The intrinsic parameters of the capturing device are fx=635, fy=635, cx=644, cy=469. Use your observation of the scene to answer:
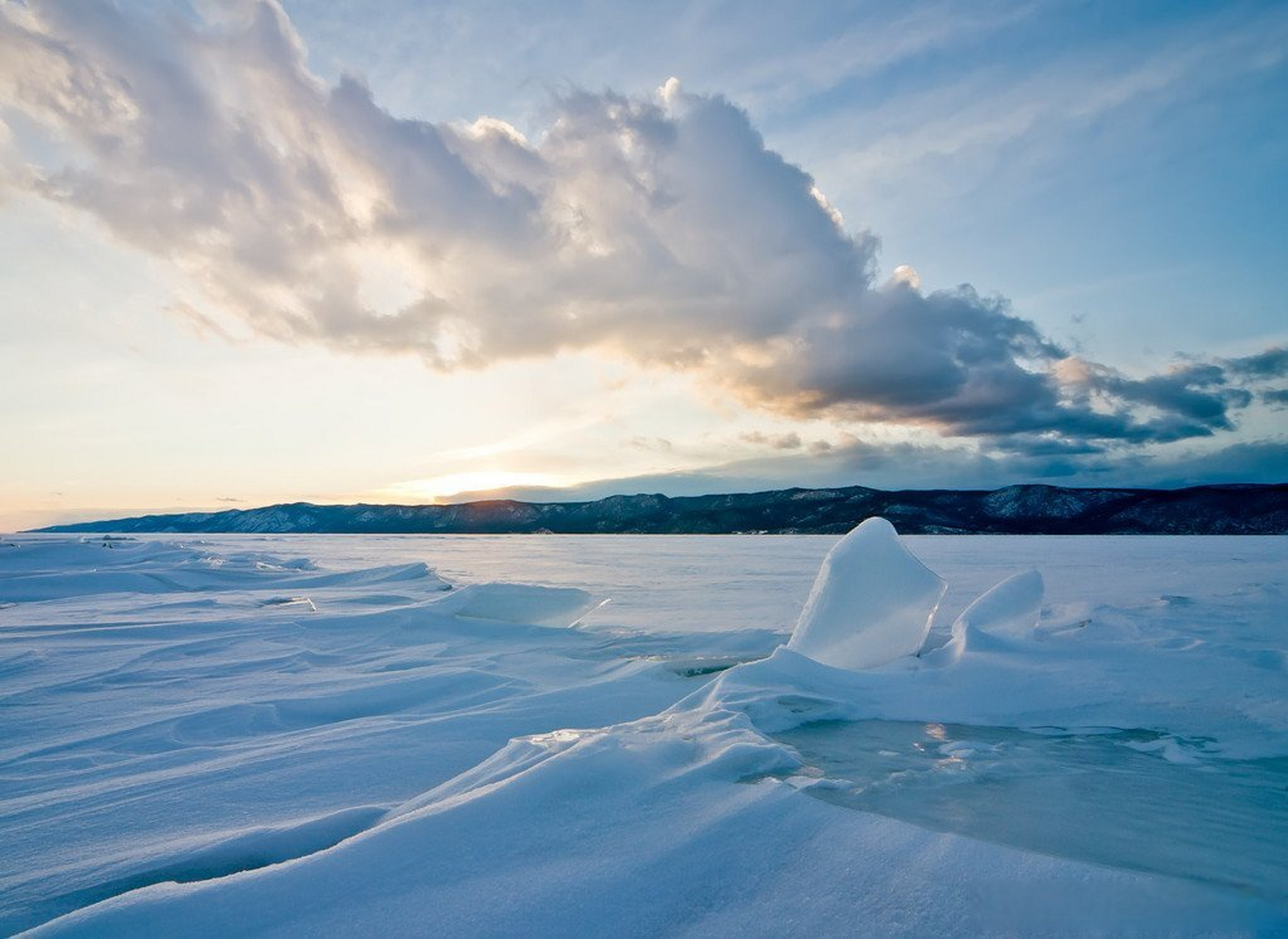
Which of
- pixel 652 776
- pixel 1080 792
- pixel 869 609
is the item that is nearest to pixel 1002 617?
pixel 869 609

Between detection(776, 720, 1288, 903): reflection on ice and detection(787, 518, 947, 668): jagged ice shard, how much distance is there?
5.87 feet

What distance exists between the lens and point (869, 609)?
634cm

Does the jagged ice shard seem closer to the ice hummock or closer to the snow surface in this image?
the snow surface

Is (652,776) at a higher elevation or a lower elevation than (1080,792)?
higher

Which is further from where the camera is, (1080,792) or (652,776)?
(1080,792)

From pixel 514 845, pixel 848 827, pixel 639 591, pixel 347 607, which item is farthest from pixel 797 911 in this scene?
pixel 639 591

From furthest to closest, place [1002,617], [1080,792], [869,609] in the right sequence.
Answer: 1. [1002,617]
2. [869,609]
3. [1080,792]

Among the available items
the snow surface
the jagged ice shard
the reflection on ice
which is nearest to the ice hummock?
the snow surface

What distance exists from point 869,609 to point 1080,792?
322cm

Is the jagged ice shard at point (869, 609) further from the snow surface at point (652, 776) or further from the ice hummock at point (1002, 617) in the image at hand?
the ice hummock at point (1002, 617)

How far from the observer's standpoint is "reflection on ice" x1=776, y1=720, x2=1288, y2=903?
241cm

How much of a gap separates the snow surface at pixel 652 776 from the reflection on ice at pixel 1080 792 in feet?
0.07

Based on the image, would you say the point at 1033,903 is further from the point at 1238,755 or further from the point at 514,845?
the point at 1238,755

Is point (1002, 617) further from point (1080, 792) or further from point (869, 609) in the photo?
point (1080, 792)
